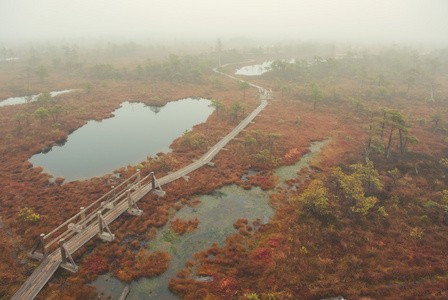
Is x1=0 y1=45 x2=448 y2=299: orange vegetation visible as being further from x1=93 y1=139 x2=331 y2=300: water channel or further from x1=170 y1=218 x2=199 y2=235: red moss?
x1=93 y1=139 x2=331 y2=300: water channel

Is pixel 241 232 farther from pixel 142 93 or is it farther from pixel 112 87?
pixel 112 87

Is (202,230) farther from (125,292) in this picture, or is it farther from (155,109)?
(155,109)

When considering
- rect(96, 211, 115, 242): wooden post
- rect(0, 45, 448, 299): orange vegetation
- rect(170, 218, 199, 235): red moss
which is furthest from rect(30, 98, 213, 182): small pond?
rect(170, 218, 199, 235): red moss

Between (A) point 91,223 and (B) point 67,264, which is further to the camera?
(A) point 91,223

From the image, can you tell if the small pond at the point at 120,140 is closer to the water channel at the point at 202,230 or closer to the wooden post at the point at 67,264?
the water channel at the point at 202,230

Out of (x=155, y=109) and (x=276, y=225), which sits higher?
(x=155, y=109)

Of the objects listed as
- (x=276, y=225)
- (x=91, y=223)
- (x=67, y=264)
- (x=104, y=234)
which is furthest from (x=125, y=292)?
(x=276, y=225)

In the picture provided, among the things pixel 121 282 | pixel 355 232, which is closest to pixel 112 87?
pixel 121 282

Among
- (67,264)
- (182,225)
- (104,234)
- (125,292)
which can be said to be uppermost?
(104,234)
